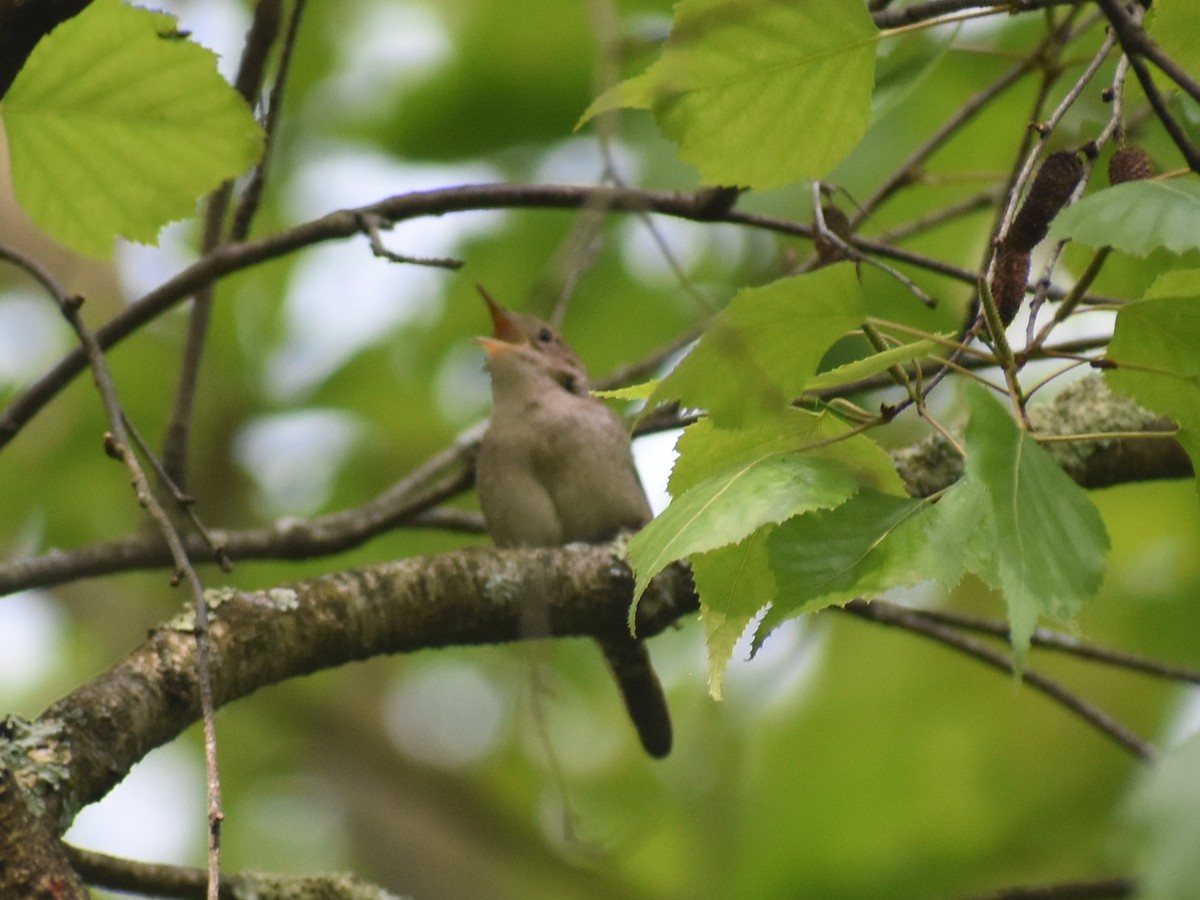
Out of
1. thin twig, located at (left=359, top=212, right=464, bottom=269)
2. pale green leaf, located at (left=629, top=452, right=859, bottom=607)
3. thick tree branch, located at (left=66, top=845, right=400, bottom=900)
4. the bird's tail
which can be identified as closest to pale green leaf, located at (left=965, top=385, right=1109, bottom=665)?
pale green leaf, located at (left=629, top=452, right=859, bottom=607)

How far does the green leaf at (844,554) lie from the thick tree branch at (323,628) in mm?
1161

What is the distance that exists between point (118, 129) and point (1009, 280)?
1918 millimetres

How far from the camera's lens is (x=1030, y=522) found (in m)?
1.94

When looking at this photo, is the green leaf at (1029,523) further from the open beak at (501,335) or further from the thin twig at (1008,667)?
the open beak at (501,335)

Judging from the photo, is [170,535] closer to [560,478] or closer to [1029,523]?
[1029,523]

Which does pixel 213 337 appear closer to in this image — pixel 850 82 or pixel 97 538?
pixel 97 538

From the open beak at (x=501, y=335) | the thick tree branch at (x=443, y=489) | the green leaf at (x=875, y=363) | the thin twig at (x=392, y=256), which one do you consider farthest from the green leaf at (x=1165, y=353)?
the open beak at (x=501, y=335)

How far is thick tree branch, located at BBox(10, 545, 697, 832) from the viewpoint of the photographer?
2.54 m

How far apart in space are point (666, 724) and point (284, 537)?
6.05 ft

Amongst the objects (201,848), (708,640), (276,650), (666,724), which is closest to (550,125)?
(666,724)

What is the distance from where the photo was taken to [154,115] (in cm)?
310

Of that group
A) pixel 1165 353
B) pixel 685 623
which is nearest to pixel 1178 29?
pixel 1165 353

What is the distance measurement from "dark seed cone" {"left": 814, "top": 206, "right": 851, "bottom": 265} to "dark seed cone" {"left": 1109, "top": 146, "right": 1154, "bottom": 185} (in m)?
0.49

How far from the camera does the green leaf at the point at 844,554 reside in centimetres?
205
